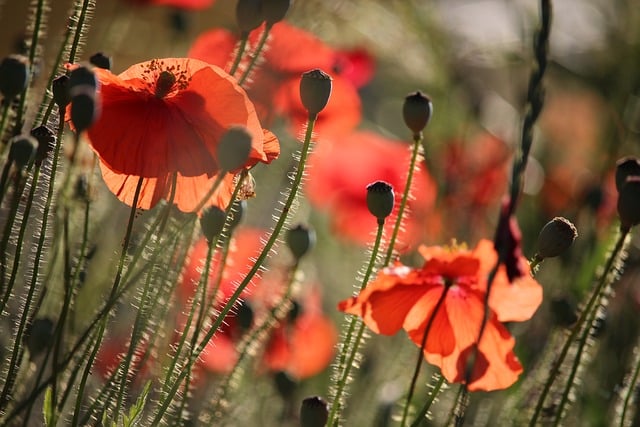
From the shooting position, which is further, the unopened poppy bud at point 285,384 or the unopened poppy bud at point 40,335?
the unopened poppy bud at point 285,384

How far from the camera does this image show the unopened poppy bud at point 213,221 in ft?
2.05

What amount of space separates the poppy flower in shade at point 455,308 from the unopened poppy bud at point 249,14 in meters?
0.21

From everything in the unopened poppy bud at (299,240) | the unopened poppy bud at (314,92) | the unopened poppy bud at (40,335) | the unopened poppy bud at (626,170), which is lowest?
the unopened poppy bud at (40,335)

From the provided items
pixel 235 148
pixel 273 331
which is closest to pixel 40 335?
pixel 235 148

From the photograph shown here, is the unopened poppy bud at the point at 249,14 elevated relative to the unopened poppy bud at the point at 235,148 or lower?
elevated

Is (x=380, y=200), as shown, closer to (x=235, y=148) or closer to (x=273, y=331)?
(x=235, y=148)

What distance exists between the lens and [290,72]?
1232mm

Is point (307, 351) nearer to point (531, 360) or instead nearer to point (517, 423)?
point (531, 360)

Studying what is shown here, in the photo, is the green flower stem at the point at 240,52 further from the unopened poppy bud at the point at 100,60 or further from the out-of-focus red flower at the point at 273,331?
the out-of-focus red flower at the point at 273,331

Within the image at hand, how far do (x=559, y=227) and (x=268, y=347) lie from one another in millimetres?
547

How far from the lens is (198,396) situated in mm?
1279

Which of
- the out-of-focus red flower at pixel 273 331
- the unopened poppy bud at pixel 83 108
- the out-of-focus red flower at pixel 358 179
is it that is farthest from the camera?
the out-of-focus red flower at pixel 358 179

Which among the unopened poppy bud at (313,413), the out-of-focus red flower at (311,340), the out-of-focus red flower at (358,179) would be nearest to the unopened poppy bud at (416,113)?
the unopened poppy bud at (313,413)

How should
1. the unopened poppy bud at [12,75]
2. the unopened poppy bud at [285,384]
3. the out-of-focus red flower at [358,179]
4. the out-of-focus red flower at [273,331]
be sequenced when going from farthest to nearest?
the out-of-focus red flower at [358,179]
the out-of-focus red flower at [273,331]
the unopened poppy bud at [285,384]
the unopened poppy bud at [12,75]
